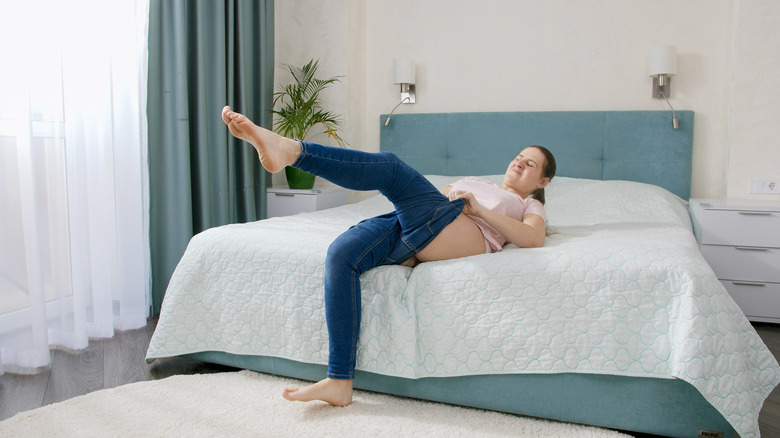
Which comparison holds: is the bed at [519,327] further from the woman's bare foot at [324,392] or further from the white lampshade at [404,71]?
the white lampshade at [404,71]

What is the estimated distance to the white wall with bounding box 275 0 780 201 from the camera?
2.80 meters

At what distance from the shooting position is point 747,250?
254cm

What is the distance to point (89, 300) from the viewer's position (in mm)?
2346

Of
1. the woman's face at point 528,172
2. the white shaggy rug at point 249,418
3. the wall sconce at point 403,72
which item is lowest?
the white shaggy rug at point 249,418

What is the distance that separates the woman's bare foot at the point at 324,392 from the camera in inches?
59.7

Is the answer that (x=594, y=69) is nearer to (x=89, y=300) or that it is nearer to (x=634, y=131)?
(x=634, y=131)

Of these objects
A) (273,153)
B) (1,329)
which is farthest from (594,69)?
(1,329)

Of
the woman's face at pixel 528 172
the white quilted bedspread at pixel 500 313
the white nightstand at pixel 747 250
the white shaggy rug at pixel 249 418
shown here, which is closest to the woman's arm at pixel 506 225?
the white quilted bedspread at pixel 500 313

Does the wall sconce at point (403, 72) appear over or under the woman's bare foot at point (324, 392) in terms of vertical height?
over

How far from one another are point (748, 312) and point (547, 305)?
5.55ft

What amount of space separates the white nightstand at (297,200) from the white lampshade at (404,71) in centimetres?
83

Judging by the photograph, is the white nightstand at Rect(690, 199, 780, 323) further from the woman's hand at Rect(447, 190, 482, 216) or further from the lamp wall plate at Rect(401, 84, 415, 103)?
the lamp wall plate at Rect(401, 84, 415, 103)

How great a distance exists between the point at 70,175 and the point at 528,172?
184 centimetres

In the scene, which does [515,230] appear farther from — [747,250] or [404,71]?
[404,71]
